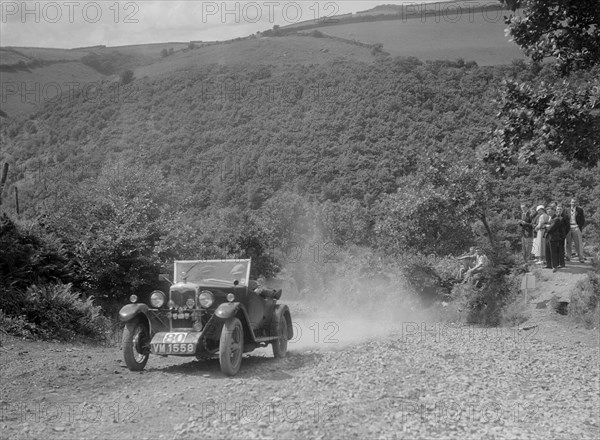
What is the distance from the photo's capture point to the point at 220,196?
58.4 m

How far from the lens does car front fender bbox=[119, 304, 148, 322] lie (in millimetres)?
10257

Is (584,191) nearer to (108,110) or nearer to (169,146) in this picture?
(169,146)

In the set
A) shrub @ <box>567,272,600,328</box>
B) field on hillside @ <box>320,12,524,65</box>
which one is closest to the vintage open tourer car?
shrub @ <box>567,272,600,328</box>

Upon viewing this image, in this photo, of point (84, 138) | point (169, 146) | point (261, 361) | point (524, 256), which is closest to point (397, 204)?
point (524, 256)

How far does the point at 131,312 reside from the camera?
10352 millimetres

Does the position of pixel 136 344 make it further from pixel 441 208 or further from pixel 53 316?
pixel 441 208

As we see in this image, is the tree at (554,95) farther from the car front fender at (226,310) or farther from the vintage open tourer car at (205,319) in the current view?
the car front fender at (226,310)

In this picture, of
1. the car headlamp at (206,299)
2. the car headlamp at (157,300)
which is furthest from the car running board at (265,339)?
the car headlamp at (157,300)

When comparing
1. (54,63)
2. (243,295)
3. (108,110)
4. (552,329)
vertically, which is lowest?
(552,329)

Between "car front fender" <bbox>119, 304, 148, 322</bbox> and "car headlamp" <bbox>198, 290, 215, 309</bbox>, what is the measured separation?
0.97m

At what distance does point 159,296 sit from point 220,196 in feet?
158

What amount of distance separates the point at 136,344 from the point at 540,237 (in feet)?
43.6

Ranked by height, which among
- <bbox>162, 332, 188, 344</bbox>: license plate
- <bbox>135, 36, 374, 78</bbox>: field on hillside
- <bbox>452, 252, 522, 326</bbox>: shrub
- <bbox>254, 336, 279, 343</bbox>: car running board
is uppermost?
<bbox>135, 36, 374, 78</bbox>: field on hillside

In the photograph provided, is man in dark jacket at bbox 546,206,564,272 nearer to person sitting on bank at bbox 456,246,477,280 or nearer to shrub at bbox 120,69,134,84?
person sitting on bank at bbox 456,246,477,280
